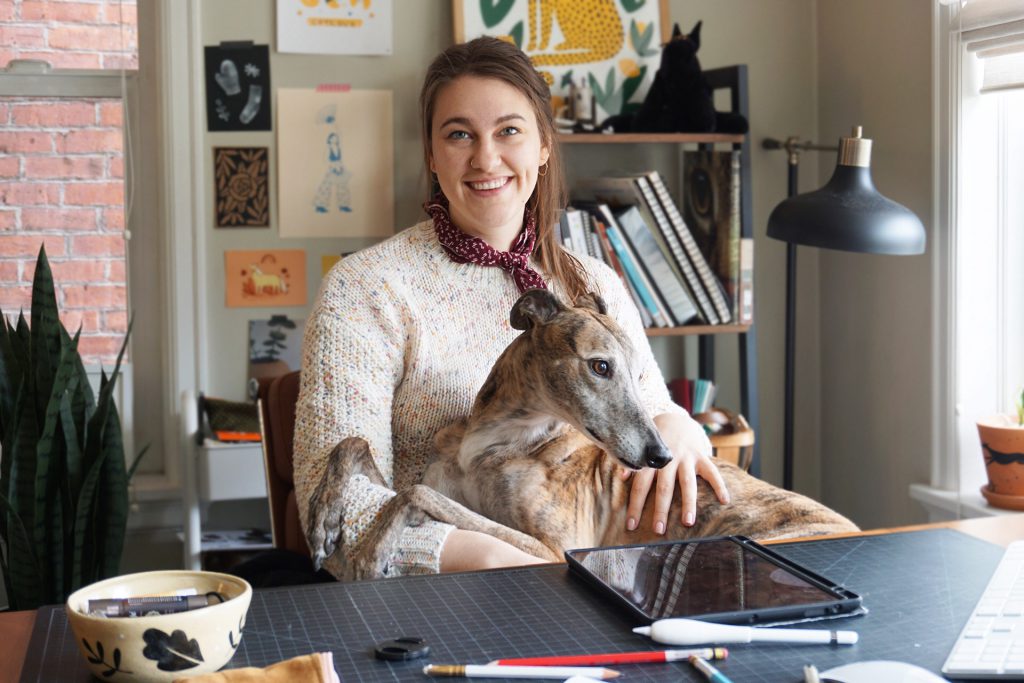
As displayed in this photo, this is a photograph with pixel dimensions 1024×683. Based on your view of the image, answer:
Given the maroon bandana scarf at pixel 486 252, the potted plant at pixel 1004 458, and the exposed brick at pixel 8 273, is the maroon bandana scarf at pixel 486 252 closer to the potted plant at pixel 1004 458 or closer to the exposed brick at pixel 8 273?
the potted plant at pixel 1004 458

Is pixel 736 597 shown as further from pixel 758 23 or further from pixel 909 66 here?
pixel 758 23

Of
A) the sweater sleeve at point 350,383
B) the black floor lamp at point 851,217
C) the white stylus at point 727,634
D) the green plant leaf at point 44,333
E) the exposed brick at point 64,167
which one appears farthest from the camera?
the exposed brick at point 64,167

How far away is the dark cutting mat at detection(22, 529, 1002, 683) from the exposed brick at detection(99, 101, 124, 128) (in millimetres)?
2057

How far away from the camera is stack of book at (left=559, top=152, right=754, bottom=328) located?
9.14ft

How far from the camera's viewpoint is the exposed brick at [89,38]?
2846 millimetres

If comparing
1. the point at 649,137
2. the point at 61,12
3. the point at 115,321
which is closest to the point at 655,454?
the point at 649,137

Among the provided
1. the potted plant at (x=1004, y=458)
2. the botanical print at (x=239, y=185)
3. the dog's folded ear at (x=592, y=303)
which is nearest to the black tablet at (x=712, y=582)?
the dog's folded ear at (x=592, y=303)

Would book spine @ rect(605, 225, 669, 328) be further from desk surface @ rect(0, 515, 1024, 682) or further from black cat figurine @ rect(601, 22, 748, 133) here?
desk surface @ rect(0, 515, 1024, 682)

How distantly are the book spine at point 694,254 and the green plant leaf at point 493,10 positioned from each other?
0.56m

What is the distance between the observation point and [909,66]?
8.88ft

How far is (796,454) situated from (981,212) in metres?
0.97

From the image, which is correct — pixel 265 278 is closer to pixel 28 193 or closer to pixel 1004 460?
pixel 28 193

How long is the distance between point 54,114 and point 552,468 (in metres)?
1.95

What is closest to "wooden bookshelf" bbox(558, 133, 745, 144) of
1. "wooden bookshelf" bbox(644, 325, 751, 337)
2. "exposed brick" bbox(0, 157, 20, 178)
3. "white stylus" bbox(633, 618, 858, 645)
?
"wooden bookshelf" bbox(644, 325, 751, 337)
